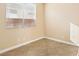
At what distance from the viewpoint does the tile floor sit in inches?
67.9

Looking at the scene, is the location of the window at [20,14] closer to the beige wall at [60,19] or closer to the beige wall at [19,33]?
the beige wall at [19,33]

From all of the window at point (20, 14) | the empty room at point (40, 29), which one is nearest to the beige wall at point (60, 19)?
the empty room at point (40, 29)

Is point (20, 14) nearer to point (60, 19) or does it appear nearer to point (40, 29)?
point (40, 29)

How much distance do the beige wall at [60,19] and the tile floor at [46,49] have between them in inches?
2.9

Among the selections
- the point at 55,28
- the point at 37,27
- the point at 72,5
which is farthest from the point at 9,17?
the point at 72,5

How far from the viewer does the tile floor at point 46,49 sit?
173 centimetres

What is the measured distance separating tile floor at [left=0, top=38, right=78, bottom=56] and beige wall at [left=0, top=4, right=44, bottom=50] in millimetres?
65

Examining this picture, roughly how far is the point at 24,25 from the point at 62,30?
350 millimetres

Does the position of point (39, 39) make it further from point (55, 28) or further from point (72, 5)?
point (72, 5)

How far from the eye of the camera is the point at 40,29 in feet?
5.72

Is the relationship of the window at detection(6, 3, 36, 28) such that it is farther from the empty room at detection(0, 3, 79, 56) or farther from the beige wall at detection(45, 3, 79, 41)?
the beige wall at detection(45, 3, 79, 41)

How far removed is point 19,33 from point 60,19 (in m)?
0.40

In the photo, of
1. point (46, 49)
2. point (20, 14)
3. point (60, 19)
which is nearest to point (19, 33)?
point (20, 14)

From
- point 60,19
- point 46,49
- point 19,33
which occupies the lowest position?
point 46,49
